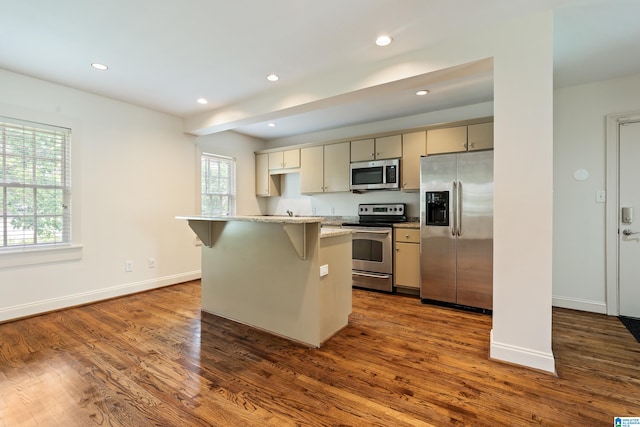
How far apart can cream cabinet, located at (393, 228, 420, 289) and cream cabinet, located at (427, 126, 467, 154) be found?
1103 mm

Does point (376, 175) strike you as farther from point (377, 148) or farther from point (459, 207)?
point (459, 207)

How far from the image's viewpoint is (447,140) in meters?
3.80

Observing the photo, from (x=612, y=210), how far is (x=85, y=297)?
19.9 ft

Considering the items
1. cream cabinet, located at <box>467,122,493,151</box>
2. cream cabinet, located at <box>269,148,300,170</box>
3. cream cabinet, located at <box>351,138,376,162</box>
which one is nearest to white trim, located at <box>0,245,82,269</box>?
cream cabinet, located at <box>269,148,300,170</box>

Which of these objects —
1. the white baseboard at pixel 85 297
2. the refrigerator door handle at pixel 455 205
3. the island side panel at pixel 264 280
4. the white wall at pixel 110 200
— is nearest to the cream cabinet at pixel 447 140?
the refrigerator door handle at pixel 455 205

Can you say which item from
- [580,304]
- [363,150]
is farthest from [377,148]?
[580,304]

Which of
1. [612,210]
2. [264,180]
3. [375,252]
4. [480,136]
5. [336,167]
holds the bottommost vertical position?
[375,252]

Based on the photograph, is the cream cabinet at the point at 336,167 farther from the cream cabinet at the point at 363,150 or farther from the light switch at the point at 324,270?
the light switch at the point at 324,270

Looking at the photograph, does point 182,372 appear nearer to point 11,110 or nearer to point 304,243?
point 304,243

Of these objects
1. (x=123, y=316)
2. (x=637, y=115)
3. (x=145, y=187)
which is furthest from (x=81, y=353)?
(x=637, y=115)

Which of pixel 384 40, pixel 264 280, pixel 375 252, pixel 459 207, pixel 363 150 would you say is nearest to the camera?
pixel 384 40

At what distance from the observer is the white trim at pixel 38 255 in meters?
3.02

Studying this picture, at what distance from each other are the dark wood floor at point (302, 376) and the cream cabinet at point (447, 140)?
2.06m

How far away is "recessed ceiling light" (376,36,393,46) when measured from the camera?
2.35 metres
